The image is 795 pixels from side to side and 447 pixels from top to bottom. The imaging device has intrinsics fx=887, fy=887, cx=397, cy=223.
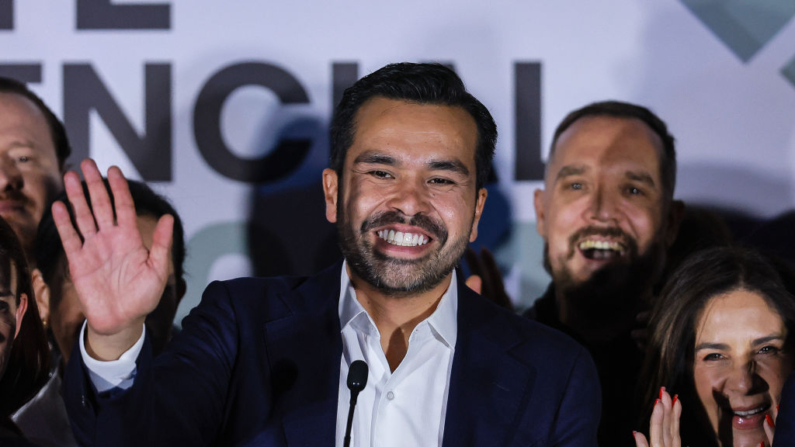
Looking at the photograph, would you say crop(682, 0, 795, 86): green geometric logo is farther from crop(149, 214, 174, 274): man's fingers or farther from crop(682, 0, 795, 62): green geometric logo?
crop(149, 214, 174, 274): man's fingers

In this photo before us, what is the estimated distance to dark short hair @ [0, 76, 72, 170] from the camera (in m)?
3.30

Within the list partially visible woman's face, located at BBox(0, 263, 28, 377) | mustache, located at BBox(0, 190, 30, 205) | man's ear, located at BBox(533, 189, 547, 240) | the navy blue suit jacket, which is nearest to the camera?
the navy blue suit jacket

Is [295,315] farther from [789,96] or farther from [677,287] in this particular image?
[789,96]

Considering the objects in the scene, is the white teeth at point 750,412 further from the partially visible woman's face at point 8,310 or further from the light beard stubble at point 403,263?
the partially visible woman's face at point 8,310

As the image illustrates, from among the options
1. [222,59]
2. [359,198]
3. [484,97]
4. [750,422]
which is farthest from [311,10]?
[750,422]

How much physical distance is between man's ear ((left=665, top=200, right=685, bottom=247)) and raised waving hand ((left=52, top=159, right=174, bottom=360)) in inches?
84.0

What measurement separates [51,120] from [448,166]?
1.83 m

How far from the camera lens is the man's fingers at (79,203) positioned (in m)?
1.68

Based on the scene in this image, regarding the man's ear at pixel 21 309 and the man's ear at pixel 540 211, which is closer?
the man's ear at pixel 21 309

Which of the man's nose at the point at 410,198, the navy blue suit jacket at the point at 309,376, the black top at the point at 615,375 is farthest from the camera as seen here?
the black top at the point at 615,375

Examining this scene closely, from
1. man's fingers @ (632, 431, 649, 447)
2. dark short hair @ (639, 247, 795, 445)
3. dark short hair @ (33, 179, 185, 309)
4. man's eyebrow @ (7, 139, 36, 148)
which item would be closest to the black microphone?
man's fingers @ (632, 431, 649, 447)

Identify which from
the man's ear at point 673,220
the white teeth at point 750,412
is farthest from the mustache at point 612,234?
the white teeth at point 750,412

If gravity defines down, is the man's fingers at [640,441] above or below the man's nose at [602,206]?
below

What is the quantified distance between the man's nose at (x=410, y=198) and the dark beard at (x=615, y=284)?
120 cm
